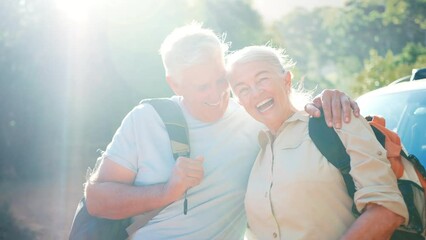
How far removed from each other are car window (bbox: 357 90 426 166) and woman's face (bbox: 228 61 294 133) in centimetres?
118

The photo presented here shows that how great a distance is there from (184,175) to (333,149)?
2.27 feet

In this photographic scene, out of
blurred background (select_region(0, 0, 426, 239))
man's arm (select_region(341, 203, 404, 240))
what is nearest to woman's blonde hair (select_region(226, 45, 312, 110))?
man's arm (select_region(341, 203, 404, 240))

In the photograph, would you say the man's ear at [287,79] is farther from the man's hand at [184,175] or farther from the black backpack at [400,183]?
the man's hand at [184,175]

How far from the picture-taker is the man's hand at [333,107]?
2.30 metres

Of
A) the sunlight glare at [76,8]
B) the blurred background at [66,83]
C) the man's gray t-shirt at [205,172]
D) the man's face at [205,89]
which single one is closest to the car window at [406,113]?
the man's gray t-shirt at [205,172]

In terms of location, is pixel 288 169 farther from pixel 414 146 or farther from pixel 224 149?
pixel 414 146

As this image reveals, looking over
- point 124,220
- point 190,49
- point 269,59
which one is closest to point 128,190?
point 124,220

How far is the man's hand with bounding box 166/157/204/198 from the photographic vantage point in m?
2.57

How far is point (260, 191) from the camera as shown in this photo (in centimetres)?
247

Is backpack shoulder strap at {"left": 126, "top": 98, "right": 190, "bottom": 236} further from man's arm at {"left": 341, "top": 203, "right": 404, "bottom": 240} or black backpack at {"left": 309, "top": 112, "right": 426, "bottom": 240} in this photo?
man's arm at {"left": 341, "top": 203, "right": 404, "bottom": 240}

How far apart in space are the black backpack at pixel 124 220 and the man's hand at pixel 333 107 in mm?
680

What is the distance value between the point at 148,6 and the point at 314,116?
475 inches

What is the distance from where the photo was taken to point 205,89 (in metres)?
2.87

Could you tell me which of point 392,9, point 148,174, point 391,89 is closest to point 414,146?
point 391,89
